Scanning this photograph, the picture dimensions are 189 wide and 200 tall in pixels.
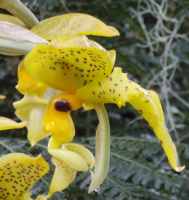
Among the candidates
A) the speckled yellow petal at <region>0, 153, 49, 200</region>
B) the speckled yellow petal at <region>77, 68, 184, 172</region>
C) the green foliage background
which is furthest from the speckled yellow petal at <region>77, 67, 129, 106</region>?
the green foliage background

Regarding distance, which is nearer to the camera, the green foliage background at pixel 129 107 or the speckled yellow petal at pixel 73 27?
the speckled yellow petal at pixel 73 27

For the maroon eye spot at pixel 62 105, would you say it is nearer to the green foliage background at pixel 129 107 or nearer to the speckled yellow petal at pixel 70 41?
the speckled yellow petal at pixel 70 41

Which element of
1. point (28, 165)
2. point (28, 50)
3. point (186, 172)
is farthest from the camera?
point (186, 172)

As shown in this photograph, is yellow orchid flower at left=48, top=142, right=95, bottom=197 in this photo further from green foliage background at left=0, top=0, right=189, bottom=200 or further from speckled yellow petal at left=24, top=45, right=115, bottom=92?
green foliage background at left=0, top=0, right=189, bottom=200

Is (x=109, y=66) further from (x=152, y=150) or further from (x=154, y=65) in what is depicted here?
(x=154, y=65)

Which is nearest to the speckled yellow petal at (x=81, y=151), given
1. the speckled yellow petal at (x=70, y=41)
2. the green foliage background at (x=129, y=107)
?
the speckled yellow petal at (x=70, y=41)

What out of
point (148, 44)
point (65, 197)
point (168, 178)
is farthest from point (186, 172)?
point (148, 44)
